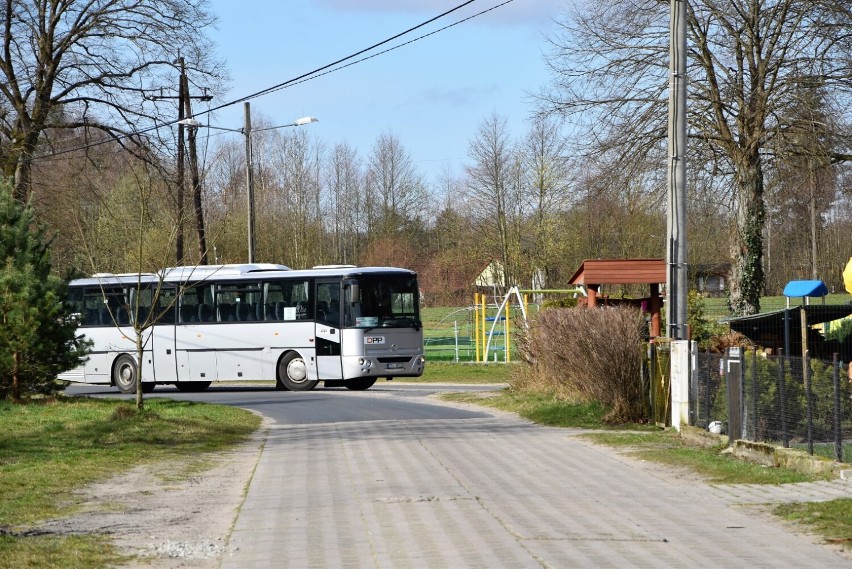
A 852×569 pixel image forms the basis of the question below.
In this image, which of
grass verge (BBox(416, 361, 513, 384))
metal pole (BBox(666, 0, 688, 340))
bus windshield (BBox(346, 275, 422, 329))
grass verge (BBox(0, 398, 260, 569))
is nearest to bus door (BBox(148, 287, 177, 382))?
bus windshield (BBox(346, 275, 422, 329))

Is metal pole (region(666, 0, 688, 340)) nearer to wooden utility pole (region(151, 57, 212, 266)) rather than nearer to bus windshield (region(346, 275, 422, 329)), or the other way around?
bus windshield (region(346, 275, 422, 329))

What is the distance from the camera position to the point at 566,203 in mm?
59406

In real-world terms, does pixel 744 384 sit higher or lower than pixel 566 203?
lower

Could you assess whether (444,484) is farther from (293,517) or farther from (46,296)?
(46,296)

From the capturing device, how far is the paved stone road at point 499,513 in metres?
8.42

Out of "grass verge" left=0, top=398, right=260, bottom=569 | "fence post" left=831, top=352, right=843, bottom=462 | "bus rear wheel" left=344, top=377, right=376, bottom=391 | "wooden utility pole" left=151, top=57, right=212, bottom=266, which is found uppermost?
"wooden utility pole" left=151, top=57, right=212, bottom=266

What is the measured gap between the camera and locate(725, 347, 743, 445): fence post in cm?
1530

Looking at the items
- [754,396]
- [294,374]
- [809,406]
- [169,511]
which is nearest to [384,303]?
[294,374]

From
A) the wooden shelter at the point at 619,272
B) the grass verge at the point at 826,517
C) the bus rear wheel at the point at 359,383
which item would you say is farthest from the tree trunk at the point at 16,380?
the grass verge at the point at 826,517

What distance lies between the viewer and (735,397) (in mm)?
15422

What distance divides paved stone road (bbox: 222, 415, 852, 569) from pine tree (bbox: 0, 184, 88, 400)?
7.06 meters

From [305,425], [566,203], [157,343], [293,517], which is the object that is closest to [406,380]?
[157,343]

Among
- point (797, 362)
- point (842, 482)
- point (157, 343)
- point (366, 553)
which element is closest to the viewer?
point (366, 553)

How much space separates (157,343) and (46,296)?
12.2 m
